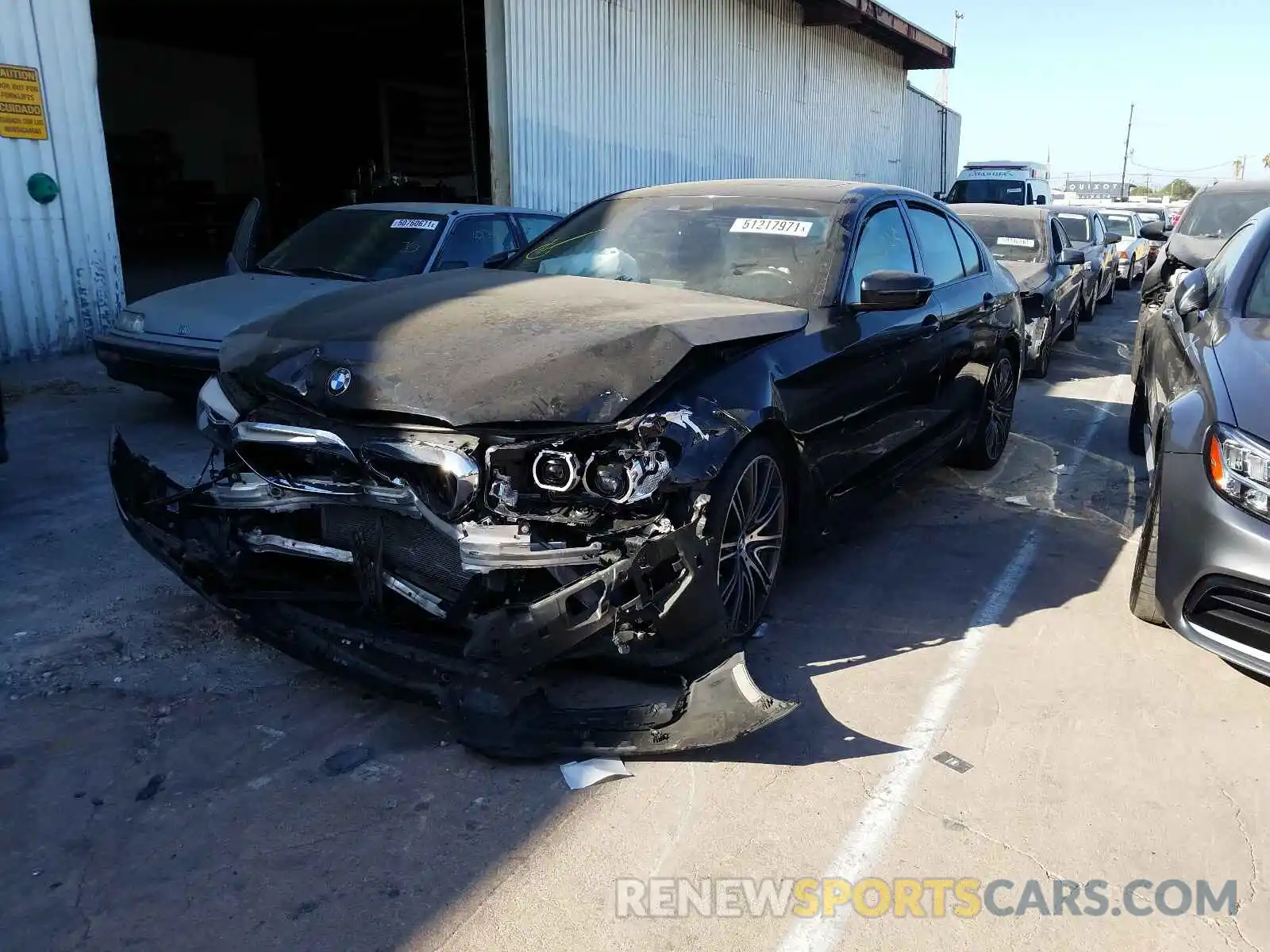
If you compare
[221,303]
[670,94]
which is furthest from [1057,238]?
[221,303]

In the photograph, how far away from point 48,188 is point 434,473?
780cm

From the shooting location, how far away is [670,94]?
15352 mm

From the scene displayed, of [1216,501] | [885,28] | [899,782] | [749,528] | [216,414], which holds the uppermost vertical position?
[885,28]

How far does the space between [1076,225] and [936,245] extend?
32.5ft

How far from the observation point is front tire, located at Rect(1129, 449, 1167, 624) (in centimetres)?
370

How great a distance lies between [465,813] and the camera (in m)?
2.80

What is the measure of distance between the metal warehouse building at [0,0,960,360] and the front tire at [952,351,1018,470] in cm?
756

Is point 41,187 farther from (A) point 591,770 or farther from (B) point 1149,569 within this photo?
(B) point 1149,569

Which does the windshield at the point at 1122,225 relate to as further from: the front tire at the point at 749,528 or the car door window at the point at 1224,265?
the front tire at the point at 749,528

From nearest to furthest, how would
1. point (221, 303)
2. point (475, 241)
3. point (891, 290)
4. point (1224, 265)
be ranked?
point (891, 290) → point (1224, 265) → point (221, 303) → point (475, 241)

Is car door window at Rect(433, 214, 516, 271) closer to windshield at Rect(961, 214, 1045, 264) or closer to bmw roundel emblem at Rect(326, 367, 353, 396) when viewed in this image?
bmw roundel emblem at Rect(326, 367, 353, 396)

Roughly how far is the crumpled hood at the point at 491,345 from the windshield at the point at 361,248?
337 cm

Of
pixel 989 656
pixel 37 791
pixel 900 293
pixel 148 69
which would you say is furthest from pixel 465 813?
pixel 148 69

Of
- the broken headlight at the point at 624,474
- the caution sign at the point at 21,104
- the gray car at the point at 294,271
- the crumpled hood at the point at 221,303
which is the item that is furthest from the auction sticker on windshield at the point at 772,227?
the caution sign at the point at 21,104
